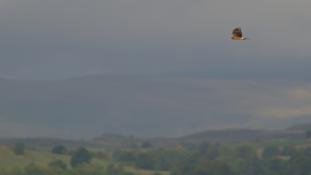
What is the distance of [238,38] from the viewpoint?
49031mm
